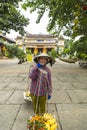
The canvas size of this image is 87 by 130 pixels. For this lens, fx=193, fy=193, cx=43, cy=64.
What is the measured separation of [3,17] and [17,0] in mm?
2517

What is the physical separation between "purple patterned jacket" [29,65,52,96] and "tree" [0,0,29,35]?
15526 mm

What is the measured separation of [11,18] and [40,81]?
1723cm

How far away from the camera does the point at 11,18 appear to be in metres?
19.8

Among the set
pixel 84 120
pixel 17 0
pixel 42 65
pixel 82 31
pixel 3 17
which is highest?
pixel 17 0

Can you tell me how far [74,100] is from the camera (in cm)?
570

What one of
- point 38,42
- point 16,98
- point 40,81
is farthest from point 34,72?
point 38,42

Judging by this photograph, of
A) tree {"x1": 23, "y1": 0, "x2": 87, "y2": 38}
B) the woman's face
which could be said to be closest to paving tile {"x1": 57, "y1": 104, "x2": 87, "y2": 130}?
the woman's face

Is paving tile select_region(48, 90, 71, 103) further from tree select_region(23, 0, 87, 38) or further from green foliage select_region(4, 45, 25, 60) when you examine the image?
green foliage select_region(4, 45, 25, 60)

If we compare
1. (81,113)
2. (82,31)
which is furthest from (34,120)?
(82,31)

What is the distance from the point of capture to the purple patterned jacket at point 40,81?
11.8ft

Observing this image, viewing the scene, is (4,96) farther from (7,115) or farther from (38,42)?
(38,42)

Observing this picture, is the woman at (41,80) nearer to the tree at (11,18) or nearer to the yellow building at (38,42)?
the tree at (11,18)

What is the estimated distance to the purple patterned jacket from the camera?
142 inches

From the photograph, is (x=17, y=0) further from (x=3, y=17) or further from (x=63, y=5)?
(x=63, y=5)
